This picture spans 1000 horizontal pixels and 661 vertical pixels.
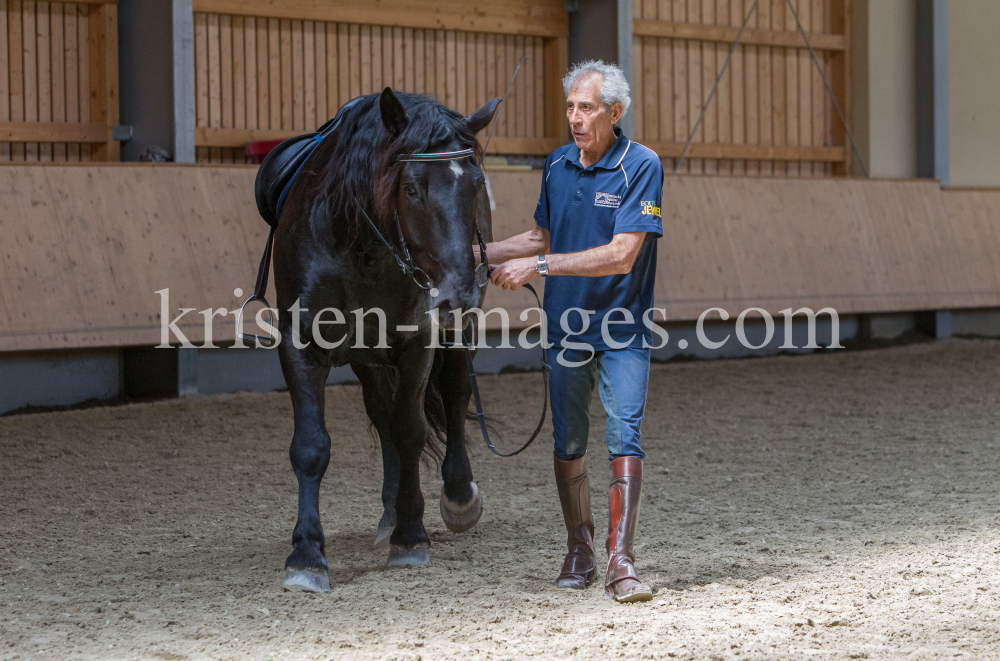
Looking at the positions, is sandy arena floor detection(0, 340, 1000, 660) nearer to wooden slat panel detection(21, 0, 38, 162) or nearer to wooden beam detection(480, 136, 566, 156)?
wooden slat panel detection(21, 0, 38, 162)

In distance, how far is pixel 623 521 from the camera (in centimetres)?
313

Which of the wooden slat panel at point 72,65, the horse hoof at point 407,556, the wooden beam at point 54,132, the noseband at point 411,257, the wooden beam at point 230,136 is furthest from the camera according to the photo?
the wooden beam at point 230,136

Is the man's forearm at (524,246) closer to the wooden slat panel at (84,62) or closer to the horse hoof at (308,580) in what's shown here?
the horse hoof at (308,580)

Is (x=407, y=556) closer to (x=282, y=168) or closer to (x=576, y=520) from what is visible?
(x=576, y=520)

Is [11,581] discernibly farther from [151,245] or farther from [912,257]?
[912,257]

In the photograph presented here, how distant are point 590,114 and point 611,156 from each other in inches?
6.1

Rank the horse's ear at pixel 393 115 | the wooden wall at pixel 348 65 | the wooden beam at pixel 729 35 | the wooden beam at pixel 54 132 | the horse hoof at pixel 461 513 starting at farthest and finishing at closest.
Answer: the wooden beam at pixel 729 35
the wooden wall at pixel 348 65
the wooden beam at pixel 54 132
the horse hoof at pixel 461 513
the horse's ear at pixel 393 115

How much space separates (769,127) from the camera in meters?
11.8

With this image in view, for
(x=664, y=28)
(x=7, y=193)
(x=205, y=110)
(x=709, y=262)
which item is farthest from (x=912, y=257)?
(x=7, y=193)

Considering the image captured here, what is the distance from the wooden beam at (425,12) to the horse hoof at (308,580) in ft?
22.9

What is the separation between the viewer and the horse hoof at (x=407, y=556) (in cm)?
360

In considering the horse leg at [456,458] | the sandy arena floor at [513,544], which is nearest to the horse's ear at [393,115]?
the horse leg at [456,458]

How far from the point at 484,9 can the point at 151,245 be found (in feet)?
15.5

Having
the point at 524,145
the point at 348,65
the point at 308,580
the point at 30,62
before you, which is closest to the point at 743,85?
the point at 524,145
